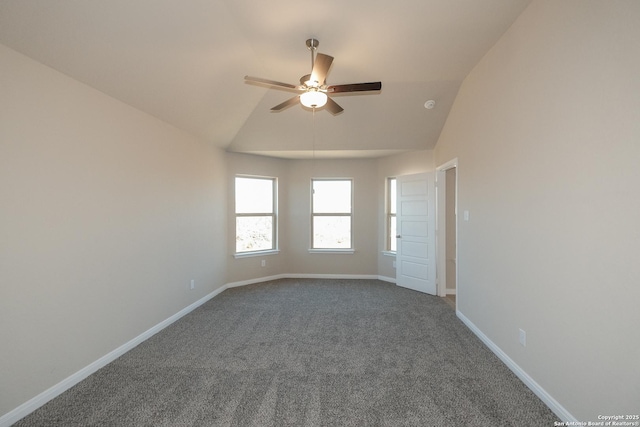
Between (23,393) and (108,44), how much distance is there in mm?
2506

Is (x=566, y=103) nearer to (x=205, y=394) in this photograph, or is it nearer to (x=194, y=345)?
(x=205, y=394)

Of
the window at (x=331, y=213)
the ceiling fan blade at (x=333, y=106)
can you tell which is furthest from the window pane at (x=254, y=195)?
the ceiling fan blade at (x=333, y=106)

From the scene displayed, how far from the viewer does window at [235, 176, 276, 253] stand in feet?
18.1

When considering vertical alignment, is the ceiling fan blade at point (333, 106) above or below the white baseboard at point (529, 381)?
above

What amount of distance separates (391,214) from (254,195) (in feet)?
8.68

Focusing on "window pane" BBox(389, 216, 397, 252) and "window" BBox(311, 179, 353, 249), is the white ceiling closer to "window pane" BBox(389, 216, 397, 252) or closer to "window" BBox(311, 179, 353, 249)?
"window" BBox(311, 179, 353, 249)

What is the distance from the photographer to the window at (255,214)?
5.52m

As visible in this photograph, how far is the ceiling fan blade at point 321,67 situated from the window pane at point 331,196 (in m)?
3.58

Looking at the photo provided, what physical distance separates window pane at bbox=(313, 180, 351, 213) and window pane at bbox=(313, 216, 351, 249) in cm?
16

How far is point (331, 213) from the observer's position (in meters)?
6.11

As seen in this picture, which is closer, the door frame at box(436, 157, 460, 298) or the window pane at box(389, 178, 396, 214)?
the door frame at box(436, 157, 460, 298)

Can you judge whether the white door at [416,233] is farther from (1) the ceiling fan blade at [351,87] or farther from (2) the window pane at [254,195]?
(1) the ceiling fan blade at [351,87]

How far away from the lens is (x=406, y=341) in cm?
313

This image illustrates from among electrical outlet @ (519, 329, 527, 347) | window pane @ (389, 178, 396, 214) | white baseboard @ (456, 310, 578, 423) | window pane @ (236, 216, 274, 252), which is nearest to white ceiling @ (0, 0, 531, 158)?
window pane @ (389, 178, 396, 214)
